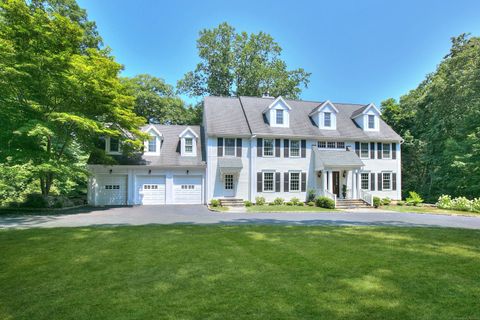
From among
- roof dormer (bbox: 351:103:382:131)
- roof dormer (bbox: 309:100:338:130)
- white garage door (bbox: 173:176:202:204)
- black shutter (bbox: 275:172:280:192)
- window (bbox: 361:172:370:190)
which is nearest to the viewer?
white garage door (bbox: 173:176:202:204)

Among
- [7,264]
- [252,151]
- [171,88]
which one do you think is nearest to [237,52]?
[171,88]

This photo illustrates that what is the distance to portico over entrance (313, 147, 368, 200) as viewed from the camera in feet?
73.0

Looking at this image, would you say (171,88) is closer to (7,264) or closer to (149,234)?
(149,234)

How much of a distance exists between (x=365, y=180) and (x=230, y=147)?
12296mm

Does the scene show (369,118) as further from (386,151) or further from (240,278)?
(240,278)

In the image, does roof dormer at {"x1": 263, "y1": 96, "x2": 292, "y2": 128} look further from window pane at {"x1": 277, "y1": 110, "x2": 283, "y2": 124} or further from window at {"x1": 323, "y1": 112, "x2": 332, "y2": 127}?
window at {"x1": 323, "y1": 112, "x2": 332, "y2": 127}

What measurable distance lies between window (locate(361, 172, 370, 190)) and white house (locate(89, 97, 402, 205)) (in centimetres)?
9

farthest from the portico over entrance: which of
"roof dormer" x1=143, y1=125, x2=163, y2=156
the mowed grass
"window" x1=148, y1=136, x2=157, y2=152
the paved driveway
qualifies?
the mowed grass

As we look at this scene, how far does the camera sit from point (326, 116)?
24.6m

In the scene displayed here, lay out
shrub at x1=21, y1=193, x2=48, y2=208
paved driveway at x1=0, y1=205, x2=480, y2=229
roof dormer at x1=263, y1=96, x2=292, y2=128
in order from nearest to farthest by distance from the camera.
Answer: paved driveway at x1=0, y1=205, x2=480, y2=229 → shrub at x1=21, y1=193, x2=48, y2=208 → roof dormer at x1=263, y1=96, x2=292, y2=128

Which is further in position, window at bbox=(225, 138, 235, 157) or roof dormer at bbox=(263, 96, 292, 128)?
roof dormer at bbox=(263, 96, 292, 128)

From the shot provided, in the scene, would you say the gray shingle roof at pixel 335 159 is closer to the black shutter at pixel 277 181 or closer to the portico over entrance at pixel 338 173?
the portico over entrance at pixel 338 173

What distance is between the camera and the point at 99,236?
8.30 meters

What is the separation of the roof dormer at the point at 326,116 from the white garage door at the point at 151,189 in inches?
562
